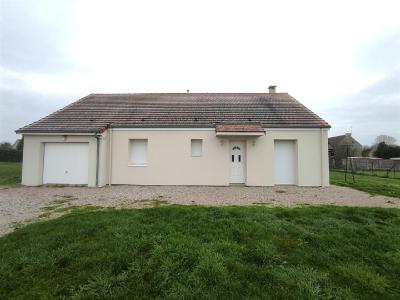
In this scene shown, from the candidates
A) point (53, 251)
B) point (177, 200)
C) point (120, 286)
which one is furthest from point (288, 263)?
point (177, 200)

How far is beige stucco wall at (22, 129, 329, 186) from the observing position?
1234 cm

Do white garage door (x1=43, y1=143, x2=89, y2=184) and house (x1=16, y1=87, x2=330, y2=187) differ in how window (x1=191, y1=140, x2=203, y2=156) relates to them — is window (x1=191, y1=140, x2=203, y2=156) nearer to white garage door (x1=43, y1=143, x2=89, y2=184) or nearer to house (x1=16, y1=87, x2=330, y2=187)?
house (x1=16, y1=87, x2=330, y2=187)

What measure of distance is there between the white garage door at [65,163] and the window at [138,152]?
7.29 ft

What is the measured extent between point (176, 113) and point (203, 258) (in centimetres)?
1100

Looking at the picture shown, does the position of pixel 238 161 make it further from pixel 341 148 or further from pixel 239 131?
pixel 341 148

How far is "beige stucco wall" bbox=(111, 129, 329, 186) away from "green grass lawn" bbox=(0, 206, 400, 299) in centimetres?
Answer: 677

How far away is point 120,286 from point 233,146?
33.7ft

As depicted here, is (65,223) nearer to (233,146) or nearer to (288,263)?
(288,263)

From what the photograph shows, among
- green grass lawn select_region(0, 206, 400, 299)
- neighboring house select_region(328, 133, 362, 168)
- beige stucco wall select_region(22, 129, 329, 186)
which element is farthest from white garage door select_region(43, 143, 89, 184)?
neighboring house select_region(328, 133, 362, 168)

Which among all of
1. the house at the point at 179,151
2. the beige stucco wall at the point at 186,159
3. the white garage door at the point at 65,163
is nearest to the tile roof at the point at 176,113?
the house at the point at 179,151

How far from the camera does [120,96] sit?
1641 cm

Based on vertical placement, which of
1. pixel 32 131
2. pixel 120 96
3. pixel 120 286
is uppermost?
pixel 120 96

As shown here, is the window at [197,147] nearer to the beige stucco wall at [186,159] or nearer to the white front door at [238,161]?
the beige stucco wall at [186,159]

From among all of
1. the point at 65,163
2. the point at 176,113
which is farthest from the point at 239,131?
the point at 65,163
